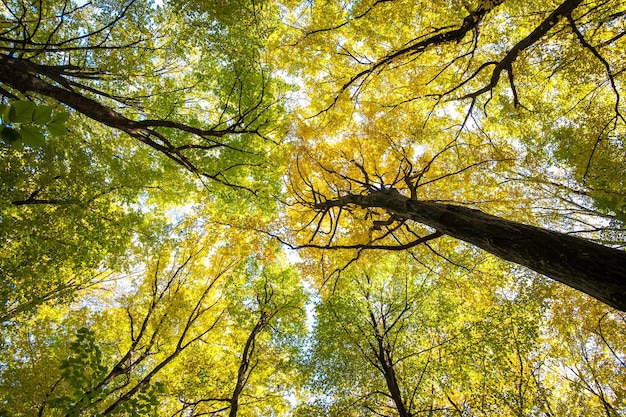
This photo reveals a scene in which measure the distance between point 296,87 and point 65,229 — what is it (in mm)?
5966

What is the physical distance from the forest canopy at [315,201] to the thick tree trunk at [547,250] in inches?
42.2

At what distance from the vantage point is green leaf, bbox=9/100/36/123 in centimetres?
89

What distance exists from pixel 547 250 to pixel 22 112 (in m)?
3.23

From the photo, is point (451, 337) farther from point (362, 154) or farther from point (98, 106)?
point (98, 106)

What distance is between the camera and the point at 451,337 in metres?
7.63

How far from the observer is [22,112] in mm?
902

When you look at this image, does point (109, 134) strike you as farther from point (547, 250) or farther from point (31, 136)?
point (547, 250)

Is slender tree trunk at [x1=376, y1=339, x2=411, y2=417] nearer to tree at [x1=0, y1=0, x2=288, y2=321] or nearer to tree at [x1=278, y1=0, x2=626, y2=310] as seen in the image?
tree at [x1=278, y1=0, x2=626, y2=310]

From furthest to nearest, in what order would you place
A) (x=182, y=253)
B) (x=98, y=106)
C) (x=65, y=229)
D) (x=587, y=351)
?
(x=182, y=253) < (x=587, y=351) < (x=65, y=229) < (x=98, y=106)

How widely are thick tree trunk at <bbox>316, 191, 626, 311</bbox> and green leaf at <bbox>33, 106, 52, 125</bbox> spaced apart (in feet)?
10.1

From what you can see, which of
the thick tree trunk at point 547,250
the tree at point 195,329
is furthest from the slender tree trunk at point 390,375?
the thick tree trunk at point 547,250

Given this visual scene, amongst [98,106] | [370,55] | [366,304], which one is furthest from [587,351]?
[98,106]

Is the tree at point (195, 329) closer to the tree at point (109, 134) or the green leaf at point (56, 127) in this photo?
the tree at point (109, 134)

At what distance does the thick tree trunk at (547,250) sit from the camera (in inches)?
82.0
